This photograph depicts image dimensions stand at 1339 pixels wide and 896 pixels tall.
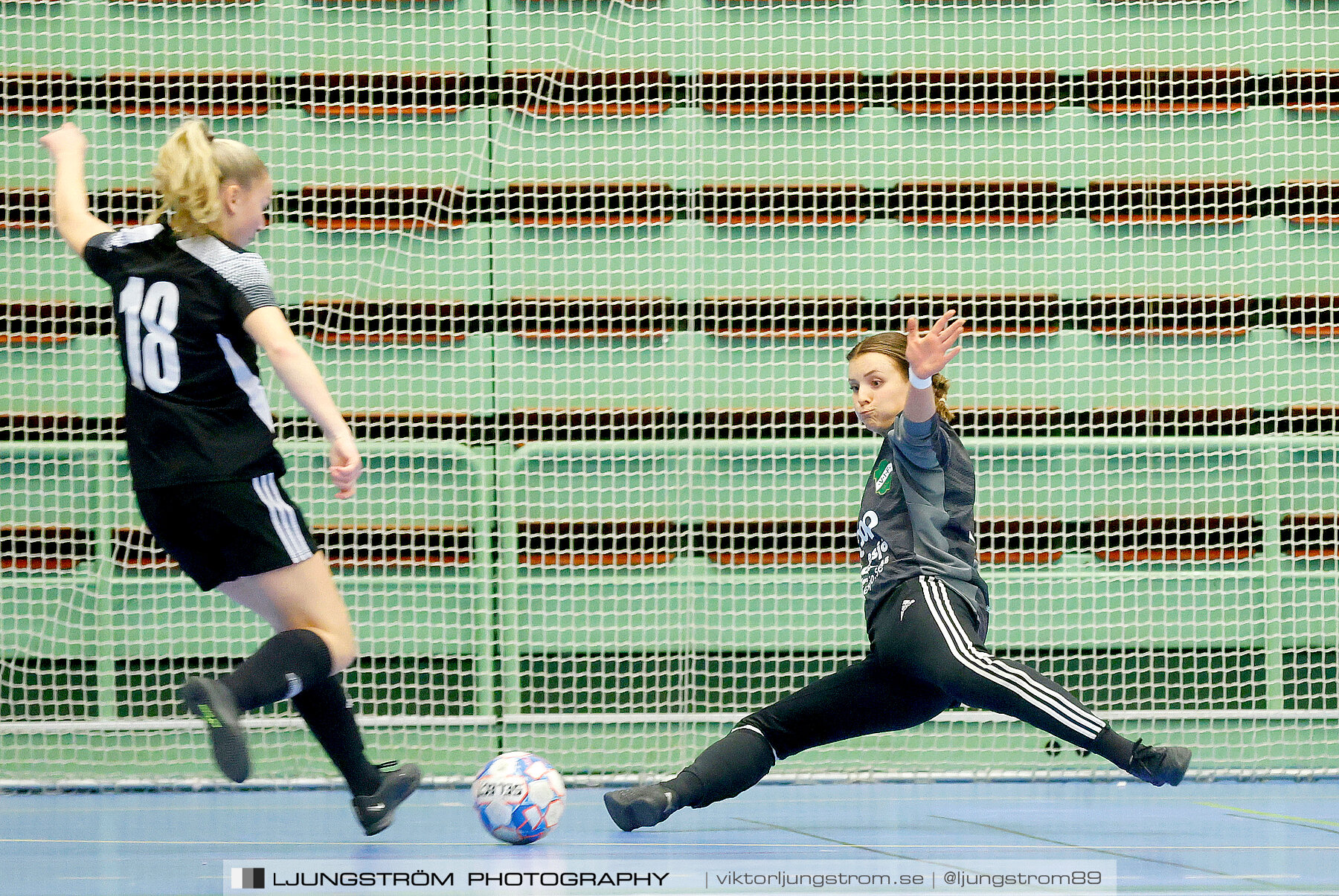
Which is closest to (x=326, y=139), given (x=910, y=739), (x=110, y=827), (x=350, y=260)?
(x=350, y=260)

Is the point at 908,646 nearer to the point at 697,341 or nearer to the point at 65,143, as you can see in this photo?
the point at 65,143

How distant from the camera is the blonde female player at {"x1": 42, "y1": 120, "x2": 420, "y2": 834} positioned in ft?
8.36

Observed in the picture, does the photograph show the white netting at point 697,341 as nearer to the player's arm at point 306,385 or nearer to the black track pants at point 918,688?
the black track pants at point 918,688

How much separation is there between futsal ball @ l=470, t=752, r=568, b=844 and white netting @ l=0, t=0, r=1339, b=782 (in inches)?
67.8

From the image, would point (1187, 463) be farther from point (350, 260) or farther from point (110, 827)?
point (110, 827)

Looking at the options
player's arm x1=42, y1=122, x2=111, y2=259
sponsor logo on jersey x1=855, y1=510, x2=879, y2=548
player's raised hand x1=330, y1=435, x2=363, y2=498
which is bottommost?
A: sponsor logo on jersey x1=855, y1=510, x2=879, y2=548

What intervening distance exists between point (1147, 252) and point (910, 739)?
1.99 meters

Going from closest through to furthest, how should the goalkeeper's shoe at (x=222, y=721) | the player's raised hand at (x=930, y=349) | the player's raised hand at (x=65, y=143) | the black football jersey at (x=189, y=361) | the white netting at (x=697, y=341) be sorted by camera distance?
the goalkeeper's shoe at (x=222, y=721) < the black football jersey at (x=189, y=361) < the player's raised hand at (x=930, y=349) < the player's raised hand at (x=65, y=143) < the white netting at (x=697, y=341)

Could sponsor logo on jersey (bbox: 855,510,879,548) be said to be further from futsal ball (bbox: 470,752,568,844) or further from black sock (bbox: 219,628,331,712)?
black sock (bbox: 219,628,331,712)

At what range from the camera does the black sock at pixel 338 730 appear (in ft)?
9.06

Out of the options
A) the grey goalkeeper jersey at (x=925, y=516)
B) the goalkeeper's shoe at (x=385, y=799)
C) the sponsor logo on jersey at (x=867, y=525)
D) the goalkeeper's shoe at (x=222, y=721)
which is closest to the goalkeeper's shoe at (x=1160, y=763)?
the grey goalkeeper jersey at (x=925, y=516)

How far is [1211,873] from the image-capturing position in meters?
2.53

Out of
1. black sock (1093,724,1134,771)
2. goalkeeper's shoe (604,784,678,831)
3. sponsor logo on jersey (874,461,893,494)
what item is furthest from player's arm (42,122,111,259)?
black sock (1093,724,1134,771)

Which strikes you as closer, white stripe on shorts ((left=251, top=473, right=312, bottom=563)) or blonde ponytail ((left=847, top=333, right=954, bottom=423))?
white stripe on shorts ((left=251, top=473, right=312, bottom=563))
